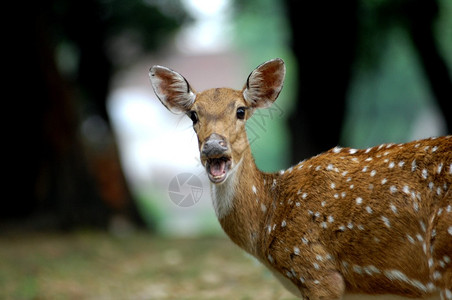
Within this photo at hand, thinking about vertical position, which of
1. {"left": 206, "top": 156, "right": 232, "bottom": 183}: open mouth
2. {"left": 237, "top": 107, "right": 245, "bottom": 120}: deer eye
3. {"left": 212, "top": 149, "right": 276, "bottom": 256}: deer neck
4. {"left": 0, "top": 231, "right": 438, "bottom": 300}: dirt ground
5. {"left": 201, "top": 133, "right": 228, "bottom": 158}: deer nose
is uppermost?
{"left": 237, "top": 107, "right": 245, "bottom": 120}: deer eye

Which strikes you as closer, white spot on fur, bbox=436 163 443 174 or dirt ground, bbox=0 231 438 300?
white spot on fur, bbox=436 163 443 174

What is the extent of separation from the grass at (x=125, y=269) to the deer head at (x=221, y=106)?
2514 millimetres

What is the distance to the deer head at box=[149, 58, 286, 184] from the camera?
4570 mm

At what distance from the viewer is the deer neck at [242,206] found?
4949 mm

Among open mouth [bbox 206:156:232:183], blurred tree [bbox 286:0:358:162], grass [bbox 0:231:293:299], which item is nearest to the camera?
open mouth [bbox 206:156:232:183]

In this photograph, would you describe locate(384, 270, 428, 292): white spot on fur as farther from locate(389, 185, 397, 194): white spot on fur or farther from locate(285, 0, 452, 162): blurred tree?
locate(285, 0, 452, 162): blurred tree

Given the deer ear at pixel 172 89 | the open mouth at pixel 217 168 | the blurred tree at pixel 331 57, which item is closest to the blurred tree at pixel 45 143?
the blurred tree at pixel 331 57

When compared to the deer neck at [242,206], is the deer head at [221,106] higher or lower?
higher

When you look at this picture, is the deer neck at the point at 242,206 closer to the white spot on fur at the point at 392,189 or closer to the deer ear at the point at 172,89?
the deer ear at the point at 172,89

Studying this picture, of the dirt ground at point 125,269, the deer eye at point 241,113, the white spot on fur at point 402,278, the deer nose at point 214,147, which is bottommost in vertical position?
the dirt ground at point 125,269

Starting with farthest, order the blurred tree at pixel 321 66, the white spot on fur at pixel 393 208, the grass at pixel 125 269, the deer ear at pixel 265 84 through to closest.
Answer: the blurred tree at pixel 321 66 < the grass at pixel 125 269 < the deer ear at pixel 265 84 < the white spot on fur at pixel 393 208

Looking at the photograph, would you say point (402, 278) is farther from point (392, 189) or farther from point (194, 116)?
point (194, 116)

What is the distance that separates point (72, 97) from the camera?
40.3 ft

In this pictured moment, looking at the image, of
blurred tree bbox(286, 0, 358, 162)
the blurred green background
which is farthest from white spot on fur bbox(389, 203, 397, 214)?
blurred tree bbox(286, 0, 358, 162)
